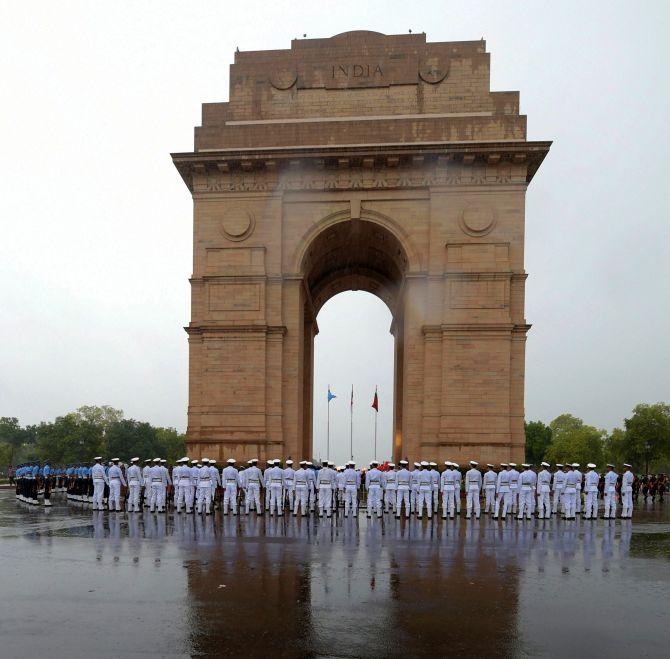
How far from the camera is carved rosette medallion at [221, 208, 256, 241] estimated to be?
26.8 meters

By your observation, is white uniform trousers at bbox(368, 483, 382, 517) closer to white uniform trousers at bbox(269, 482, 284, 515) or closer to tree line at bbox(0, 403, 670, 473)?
white uniform trousers at bbox(269, 482, 284, 515)

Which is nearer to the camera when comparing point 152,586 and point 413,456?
point 152,586

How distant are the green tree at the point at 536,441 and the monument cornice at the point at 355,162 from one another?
6321 centimetres

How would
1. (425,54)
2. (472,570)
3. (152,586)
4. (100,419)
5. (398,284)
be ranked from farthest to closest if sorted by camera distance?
(100,419) → (398,284) → (425,54) → (472,570) → (152,586)

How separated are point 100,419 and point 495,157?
82.4 meters

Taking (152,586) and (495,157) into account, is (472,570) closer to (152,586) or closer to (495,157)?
(152,586)

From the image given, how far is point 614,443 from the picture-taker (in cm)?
7112

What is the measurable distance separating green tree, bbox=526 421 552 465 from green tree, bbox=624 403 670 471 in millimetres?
22174

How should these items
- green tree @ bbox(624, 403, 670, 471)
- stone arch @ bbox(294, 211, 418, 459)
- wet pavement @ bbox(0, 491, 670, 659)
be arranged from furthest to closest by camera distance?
green tree @ bbox(624, 403, 670, 471) → stone arch @ bbox(294, 211, 418, 459) → wet pavement @ bbox(0, 491, 670, 659)

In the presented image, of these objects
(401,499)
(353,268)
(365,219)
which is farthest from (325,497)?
(353,268)

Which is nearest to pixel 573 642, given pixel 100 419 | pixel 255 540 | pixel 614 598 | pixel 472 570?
pixel 614 598

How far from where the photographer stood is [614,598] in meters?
8.25

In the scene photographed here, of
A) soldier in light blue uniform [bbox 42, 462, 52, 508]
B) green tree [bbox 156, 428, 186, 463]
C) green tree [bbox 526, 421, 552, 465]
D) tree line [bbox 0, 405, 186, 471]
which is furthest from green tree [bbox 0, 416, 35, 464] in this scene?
soldier in light blue uniform [bbox 42, 462, 52, 508]

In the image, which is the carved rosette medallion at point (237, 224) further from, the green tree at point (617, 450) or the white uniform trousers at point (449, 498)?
the green tree at point (617, 450)
